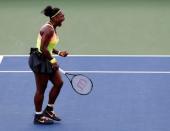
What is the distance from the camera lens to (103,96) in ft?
28.5

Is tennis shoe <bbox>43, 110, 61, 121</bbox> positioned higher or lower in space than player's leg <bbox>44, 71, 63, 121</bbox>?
lower

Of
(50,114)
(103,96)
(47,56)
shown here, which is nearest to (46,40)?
(47,56)

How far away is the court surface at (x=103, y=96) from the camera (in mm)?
7828

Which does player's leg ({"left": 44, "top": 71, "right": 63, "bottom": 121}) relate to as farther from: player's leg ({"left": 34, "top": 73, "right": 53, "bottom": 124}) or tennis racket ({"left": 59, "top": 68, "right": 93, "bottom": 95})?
tennis racket ({"left": 59, "top": 68, "right": 93, "bottom": 95})

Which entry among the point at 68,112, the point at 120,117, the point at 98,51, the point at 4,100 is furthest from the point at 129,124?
the point at 98,51

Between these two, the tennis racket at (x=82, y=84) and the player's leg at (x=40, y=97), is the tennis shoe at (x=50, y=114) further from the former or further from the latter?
the tennis racket at (x=82, y=84)

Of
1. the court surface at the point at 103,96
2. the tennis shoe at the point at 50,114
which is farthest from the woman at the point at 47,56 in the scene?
the court surface at the point at 103,96

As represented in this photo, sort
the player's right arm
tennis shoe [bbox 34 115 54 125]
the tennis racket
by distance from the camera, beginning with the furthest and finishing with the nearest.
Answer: tennis shoe [bbox 34 115 54 125] < the tennis racket < the player's right arm

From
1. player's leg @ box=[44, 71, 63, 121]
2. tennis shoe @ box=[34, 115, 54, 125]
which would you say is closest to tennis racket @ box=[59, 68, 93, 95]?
player's leg @ box=[44, 71, 63, 121]

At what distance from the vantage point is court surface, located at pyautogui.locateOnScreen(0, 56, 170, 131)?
7828mm

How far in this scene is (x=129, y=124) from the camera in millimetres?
7766

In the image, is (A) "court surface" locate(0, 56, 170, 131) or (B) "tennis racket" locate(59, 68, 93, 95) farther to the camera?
(A) "court surface" locate(0, 56, 170, 131)

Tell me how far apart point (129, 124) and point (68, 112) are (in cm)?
94

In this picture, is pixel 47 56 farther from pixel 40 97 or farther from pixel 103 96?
pixel 103 96
